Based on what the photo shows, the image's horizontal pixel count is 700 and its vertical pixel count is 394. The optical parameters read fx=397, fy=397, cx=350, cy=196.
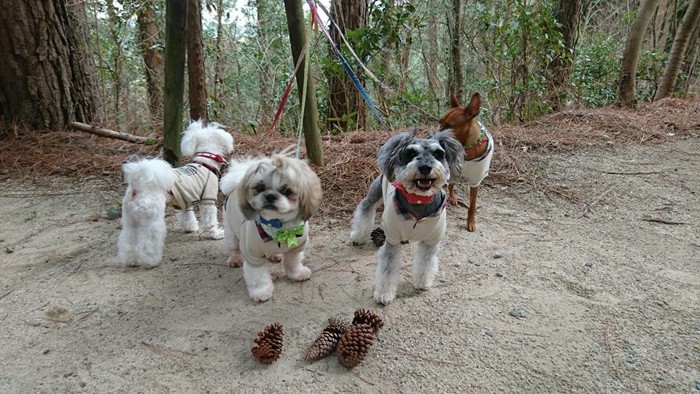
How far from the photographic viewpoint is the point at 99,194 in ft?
17.5

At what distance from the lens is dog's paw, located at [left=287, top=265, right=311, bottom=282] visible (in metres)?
3.60

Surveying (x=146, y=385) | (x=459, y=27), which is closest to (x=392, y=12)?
(x=459, y=27)

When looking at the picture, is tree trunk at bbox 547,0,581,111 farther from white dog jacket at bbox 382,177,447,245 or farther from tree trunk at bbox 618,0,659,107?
white dog jacket at bbox 382,177,447,245

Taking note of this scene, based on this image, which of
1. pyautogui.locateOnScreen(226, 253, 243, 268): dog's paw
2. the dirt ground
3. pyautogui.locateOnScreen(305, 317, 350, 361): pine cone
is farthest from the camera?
pyautogui.locateOnScreen(226, 253, 243, 268): dog's paw

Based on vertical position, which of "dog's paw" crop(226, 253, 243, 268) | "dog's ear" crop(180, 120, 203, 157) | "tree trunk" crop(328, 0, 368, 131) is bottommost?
"dog's paw" crop(226, 253, 243, 268)

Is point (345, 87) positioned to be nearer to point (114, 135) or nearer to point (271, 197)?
point (114, 135)

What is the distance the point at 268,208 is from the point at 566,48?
8234 millimetres

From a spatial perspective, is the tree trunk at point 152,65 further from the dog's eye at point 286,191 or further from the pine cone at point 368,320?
the pine cone at point 368,320

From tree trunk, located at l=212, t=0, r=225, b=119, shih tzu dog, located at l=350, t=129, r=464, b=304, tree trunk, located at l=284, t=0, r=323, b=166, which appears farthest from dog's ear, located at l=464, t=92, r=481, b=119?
tree trunk, located at l=212, t=0, r=225, b=119

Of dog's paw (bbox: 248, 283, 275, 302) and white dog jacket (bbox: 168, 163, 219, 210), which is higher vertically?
white dog jacket (bbox: 168, 163, 219, 210)

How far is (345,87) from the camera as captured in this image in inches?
295

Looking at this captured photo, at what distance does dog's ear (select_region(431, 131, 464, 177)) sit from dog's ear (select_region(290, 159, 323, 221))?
103cm

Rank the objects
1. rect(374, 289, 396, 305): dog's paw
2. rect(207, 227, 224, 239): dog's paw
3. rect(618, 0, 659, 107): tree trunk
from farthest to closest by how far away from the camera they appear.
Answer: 1. rect(618, 0, 659, 107): tree trunk
2. rect(207, 227, 224, 239): dog's paw
3. rect(374, 289, 396, 305): dog's paw

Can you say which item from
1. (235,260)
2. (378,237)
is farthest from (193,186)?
(378,237)
